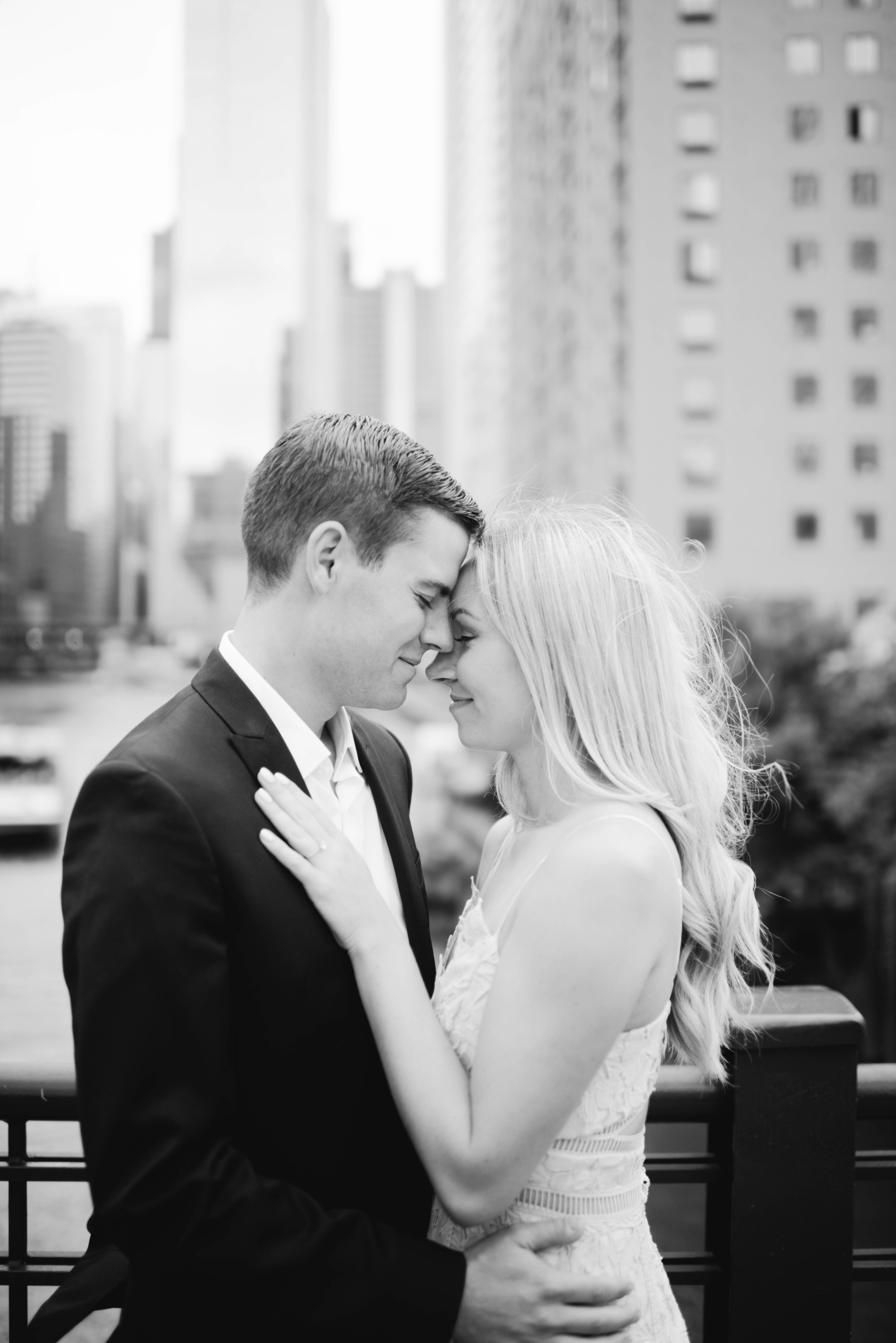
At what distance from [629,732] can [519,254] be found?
86387mm

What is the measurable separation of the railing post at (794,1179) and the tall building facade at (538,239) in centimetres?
2084

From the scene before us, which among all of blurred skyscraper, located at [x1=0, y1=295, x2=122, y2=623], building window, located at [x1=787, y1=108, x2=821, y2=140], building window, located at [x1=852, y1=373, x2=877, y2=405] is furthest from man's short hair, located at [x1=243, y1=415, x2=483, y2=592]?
building window, located at [x1=787, y1=108, x2=821, y2=140]

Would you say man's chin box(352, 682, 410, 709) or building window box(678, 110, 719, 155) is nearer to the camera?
man's chin box(352, 682, 410, 709)

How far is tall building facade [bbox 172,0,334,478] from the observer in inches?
5197

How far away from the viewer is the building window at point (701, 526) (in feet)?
160

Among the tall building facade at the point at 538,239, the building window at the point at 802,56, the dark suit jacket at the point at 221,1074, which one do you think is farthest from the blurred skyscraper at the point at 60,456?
the building window at the point at 802,56

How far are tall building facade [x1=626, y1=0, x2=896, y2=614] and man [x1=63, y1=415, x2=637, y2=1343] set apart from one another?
4736cm

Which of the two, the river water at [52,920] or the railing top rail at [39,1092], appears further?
the river water at [52,920]

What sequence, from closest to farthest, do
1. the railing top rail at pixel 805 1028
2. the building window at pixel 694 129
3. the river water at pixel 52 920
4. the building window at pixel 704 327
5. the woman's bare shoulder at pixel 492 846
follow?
the railing top rail at pixel 805 1028 → the woman's bare shoulder at pixel 492 846 → the river water at pixel 52 920 → the building window at pixel 704 327 → the building window at pixel 694 129

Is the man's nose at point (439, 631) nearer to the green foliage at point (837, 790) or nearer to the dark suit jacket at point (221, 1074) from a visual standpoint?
the dark suit jacket at point (221, 1074)

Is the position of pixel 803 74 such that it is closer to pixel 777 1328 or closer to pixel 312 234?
pixel 777 1328

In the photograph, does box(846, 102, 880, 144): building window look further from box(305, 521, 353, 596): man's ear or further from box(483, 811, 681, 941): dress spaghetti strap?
box(483, 811, 681, 941): dress spaghetti strap

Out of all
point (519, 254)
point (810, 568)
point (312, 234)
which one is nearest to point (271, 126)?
point (312, 234)

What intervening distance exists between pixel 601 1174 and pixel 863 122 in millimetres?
57781
